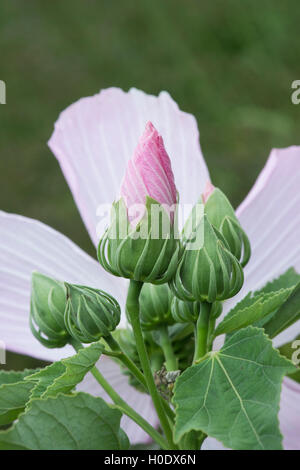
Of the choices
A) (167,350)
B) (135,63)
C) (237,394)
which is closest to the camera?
(237,394)

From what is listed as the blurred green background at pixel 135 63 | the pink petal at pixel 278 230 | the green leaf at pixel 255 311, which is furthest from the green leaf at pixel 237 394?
the blurred green background at pixel 135 63

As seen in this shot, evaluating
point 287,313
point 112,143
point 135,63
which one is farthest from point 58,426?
point 135,63

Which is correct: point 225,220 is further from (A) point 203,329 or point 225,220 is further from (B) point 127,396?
(B) point 127,396

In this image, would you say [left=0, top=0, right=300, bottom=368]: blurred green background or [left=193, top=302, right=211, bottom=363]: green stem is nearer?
[left=193, top=302, right=211, bottom=363]: green stem

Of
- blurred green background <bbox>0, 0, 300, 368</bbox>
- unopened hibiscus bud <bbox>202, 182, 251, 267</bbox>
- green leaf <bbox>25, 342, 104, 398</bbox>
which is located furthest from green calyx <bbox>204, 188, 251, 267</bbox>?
blurred green background <bbox>0, 0, 300, 368</bbox>

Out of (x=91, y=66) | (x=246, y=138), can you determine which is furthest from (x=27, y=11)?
(x=246, y=138)

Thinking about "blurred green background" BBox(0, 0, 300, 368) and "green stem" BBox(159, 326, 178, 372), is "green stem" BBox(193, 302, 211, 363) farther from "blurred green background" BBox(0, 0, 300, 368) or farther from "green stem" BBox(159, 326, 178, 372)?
"blurred green background" BBox(0, 0, 300, 368)
